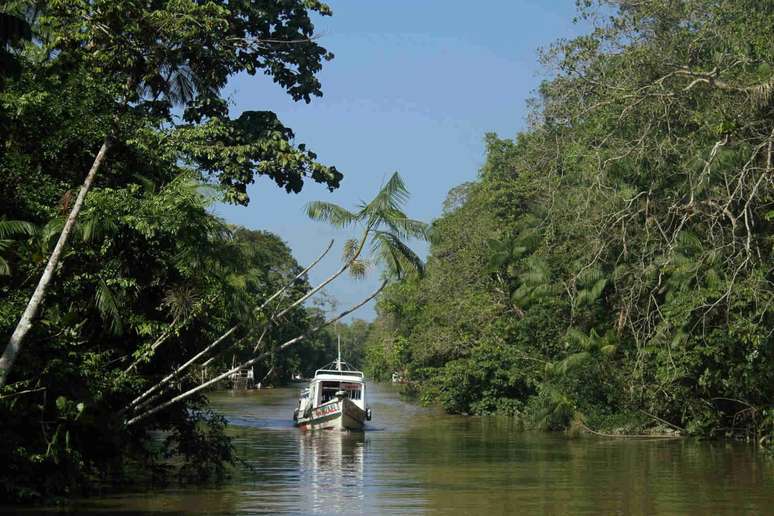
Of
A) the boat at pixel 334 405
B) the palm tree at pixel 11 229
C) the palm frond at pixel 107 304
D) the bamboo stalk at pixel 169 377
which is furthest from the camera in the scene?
the boat at pixel 334 405

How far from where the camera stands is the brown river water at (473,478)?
16.8 metres

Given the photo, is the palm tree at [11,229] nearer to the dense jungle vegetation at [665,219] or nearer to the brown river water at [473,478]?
the brown river water at [473,478]

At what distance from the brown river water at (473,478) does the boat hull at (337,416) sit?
1.43ft

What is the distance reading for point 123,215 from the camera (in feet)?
51.6

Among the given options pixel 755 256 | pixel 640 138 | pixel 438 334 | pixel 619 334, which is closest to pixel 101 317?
pixel 640 138

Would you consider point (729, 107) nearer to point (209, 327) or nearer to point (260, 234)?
point (209, 327)

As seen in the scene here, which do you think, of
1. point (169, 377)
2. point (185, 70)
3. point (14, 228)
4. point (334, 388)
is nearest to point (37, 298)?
point (14, 228)

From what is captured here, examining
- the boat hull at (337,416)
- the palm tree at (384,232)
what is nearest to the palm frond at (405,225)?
the palm tree at (384,232)

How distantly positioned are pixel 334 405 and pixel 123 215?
774 inches

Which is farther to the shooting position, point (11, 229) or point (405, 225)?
point (405, 225)

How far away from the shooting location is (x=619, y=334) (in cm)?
2883

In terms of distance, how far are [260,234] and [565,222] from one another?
47373 mm

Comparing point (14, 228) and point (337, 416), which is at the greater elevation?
point (14, 228)

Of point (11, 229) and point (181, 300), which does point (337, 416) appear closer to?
point (181, 300)
